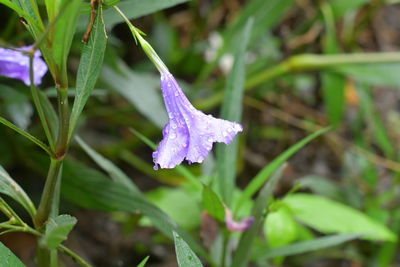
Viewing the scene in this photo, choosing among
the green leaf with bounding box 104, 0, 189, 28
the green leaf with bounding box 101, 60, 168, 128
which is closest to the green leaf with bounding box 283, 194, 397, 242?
the green leaf with bounding box 101, 60, 168, 128

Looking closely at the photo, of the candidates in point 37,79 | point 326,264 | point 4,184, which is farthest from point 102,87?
point 326,264

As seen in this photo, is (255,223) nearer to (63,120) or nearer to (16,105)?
(63,120)

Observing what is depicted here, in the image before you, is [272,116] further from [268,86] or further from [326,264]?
[326,264]

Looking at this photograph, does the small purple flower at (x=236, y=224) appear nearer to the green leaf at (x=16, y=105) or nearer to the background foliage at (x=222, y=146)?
the background foliage at (x=222, y=146)

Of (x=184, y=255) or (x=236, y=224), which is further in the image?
(x=236, y=224)

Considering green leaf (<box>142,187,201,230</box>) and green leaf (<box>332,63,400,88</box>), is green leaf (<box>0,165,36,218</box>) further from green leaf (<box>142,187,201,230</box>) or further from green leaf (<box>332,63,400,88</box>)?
green leaf (<box>332,63,400,88</box>)

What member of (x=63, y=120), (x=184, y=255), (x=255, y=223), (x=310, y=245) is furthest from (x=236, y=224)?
(x=63, y=120)
